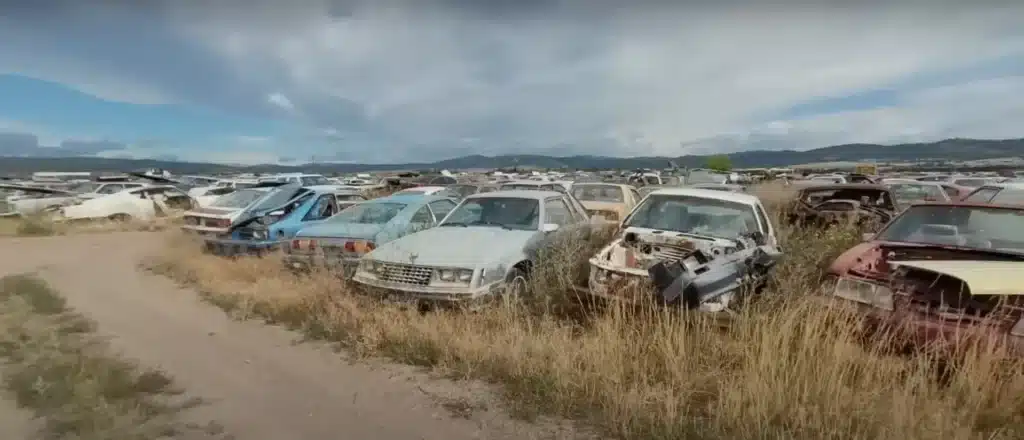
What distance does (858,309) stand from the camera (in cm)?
480

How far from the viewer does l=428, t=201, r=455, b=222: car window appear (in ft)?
32.5

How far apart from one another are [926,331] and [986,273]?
0.63 metres

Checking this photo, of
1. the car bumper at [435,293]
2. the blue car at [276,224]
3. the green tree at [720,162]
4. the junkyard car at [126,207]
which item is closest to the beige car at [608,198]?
the blue car at [276,224]

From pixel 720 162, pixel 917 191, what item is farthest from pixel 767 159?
pixel 917 191

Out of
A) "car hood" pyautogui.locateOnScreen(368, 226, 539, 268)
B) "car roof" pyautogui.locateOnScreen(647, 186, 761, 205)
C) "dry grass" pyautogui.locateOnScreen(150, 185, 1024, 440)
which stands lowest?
"dry grass" pyautogui.locateOnScreen(150, 185, 1024, 440)

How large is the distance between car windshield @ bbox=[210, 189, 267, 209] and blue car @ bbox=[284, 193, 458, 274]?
13.1 feet

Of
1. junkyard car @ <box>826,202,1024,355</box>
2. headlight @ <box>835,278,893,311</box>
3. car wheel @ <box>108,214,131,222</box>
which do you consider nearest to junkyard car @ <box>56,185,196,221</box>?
car wheel @ <box>108,214,131,222</box>

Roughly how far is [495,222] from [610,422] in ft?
14.9

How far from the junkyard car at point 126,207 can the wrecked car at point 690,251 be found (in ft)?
60.9

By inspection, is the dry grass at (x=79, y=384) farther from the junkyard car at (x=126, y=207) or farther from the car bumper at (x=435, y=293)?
the junkyard car at (x=126, y=207)

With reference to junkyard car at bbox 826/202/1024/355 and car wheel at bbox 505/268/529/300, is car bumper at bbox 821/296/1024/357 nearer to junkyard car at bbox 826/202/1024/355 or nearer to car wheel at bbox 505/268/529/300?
junkyard car at bbox 826/202/1024/355

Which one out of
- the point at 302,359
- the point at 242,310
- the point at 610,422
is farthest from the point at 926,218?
the point at 242,310

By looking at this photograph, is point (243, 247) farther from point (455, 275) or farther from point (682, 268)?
point (682, 268)

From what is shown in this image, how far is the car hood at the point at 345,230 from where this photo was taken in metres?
8.45
